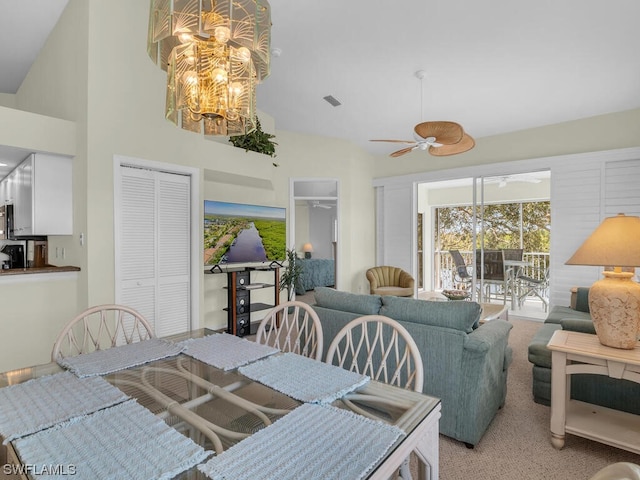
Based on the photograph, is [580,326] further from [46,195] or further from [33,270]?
[46,195]

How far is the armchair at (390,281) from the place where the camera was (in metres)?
5.81

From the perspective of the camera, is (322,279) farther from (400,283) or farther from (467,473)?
(467,473)

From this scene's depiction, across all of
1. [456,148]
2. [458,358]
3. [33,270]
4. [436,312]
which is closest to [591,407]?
[458,358]

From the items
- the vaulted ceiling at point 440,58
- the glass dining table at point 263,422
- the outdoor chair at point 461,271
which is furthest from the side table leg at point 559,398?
the outdoor chair at point 461,271

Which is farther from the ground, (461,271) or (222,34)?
(222,34)

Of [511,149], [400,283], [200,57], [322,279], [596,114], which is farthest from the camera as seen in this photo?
[322,279]

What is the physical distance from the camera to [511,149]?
210 inches

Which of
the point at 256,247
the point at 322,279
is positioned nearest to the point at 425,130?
the point at 256,247

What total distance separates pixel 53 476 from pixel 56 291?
285cm

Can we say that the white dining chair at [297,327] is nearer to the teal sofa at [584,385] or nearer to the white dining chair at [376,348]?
the white dining chair at [376,348]

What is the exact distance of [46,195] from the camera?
3.08 m

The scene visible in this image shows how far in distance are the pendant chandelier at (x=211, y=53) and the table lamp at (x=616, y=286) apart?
6.82ft

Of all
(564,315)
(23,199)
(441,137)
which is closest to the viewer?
(23,199)

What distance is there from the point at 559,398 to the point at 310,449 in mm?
1861
